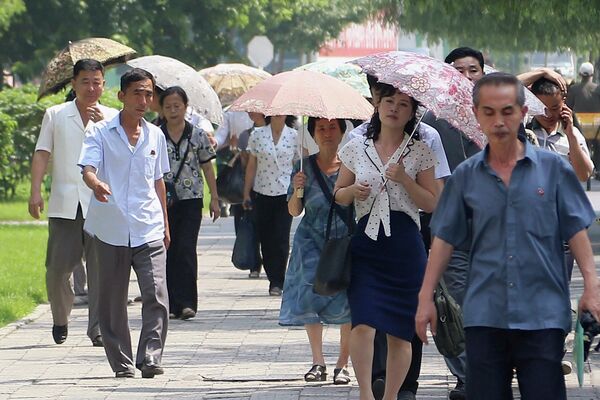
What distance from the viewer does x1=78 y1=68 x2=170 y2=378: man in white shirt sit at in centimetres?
999

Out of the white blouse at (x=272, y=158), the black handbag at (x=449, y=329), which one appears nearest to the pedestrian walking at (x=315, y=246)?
the black handbag at (x=449, y=329)

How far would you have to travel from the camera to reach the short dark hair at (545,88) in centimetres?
945

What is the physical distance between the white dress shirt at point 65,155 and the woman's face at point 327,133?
2253mm

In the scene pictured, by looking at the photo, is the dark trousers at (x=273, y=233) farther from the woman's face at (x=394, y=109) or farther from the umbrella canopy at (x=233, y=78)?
the umbrella canopy at (x=233, y=78)

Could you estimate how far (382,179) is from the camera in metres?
8.28

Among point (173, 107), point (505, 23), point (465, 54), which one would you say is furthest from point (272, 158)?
point (505, 23)

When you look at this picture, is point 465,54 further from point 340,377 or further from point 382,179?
point 340,377

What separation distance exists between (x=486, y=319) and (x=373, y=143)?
7.75 ft

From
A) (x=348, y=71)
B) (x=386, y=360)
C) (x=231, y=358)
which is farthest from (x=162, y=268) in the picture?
(x=348, y=71)

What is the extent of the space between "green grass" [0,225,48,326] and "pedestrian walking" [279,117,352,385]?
3693mm

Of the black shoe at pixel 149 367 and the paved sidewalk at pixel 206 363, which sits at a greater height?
the black shoe at pixel 149 367

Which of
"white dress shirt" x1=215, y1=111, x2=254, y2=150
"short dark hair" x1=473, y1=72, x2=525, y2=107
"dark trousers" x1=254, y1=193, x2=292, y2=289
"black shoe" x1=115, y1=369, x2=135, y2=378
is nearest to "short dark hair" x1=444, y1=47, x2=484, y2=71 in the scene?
"black shoe" x1=115, y1=369, x2=135, y2=378

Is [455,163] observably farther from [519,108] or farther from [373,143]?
[519,108]

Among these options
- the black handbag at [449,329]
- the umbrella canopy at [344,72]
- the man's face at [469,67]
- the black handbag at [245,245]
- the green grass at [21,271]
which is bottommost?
the green grass at [21,271]
